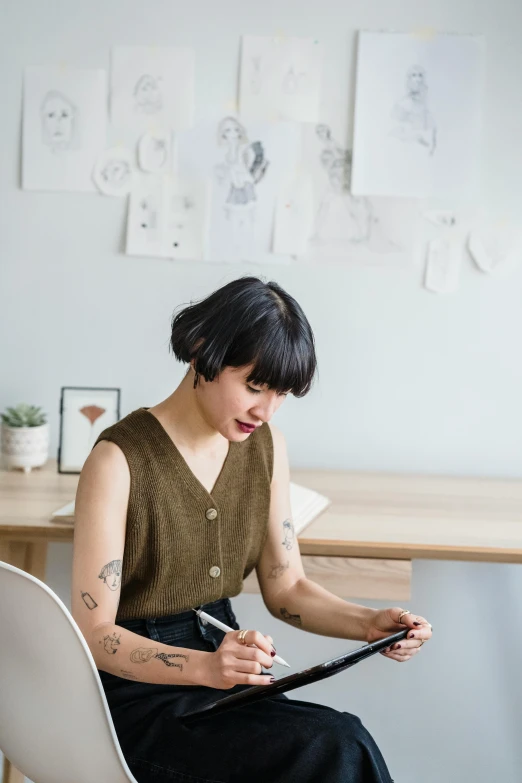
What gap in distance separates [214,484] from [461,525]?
0.54m

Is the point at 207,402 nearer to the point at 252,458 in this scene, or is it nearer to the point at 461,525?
the point at 252,458

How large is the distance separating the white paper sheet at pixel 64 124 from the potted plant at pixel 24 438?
519mm

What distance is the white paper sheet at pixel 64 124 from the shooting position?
81.2 inches

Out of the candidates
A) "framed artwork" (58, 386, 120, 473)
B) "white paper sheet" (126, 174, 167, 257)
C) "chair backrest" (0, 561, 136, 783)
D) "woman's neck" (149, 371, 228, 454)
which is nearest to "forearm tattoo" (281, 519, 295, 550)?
"woman's neck" (149, 371, 228, 454)

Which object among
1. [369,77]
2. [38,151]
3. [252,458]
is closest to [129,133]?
[38,151]

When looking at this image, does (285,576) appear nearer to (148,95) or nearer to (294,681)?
(294,681)

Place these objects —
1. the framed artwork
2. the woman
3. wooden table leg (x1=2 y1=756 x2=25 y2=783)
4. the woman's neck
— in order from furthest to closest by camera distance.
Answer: the framed artwork → wooden table leg (x1=2 y1=756 x2=25 y2=783) → the woman's neck → the woman

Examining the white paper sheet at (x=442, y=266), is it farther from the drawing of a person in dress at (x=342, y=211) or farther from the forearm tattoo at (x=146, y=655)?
the forearm tattoo at (x=146, y=655)

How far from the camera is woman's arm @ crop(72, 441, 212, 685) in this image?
1.24m

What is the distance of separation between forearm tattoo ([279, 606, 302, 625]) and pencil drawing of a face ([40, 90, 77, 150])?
3.80 feet

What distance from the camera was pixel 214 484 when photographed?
148cm

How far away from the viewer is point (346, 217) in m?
2.07

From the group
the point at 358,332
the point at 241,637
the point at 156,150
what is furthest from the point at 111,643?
the point at 156,150

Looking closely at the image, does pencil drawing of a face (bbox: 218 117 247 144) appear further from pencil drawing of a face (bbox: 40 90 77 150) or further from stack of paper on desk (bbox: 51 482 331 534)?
stack of paper on desk (bbox: 51 482 331 534)
